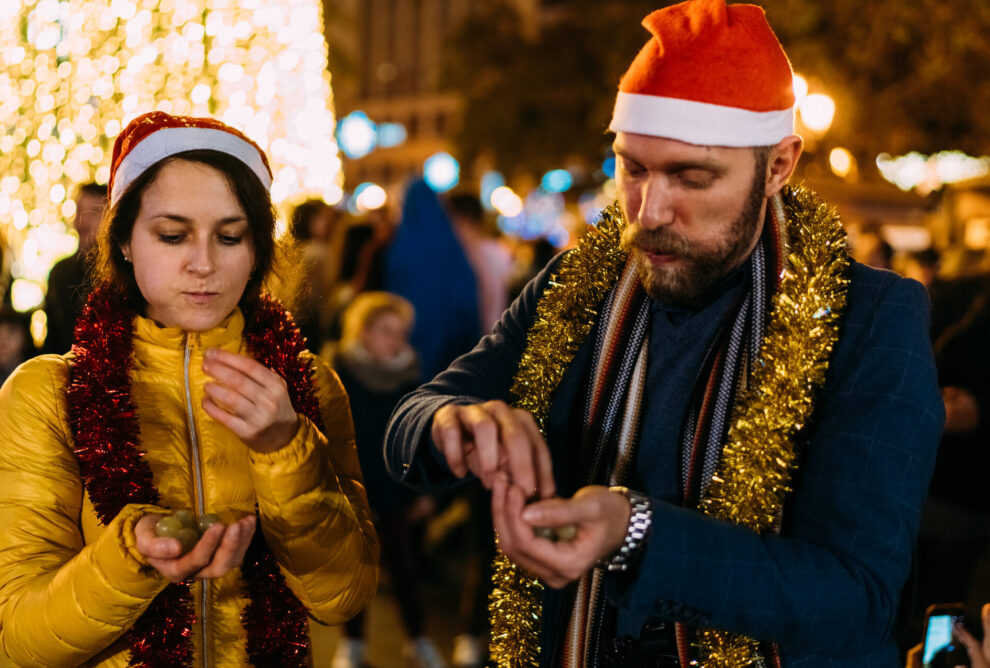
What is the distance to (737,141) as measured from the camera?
2.01m

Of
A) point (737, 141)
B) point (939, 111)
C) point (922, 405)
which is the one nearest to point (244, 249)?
point (737, 141)

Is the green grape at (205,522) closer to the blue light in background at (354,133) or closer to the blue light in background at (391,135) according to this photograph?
the blue light in background at (354,133)

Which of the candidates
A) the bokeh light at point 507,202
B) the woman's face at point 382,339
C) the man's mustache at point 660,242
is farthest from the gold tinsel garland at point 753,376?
the bokeh light at point 507,202

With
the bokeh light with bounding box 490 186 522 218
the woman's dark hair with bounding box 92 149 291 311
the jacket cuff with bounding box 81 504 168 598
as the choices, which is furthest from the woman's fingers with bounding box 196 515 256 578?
the bokeh light with bounding box 490 186 522 218

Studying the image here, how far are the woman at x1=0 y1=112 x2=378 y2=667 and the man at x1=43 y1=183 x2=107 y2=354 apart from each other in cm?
245

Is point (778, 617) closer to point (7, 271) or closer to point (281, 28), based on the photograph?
point (7, 271)

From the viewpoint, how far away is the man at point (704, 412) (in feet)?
5.21

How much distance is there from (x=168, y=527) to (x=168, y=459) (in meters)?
0.48

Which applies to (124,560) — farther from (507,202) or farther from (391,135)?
(391,135)

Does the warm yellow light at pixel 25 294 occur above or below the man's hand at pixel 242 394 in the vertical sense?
above

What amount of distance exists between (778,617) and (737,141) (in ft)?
2.99

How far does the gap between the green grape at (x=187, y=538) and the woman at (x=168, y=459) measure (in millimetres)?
117

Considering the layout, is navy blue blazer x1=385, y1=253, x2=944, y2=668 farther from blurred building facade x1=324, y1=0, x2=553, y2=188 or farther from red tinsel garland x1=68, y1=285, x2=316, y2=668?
blurred building facade x1=324, y1=0, x2=553, y2=188

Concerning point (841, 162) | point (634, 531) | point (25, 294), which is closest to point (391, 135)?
A: point (841, 162)
